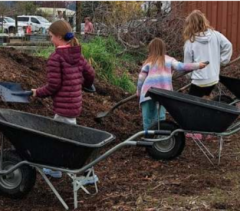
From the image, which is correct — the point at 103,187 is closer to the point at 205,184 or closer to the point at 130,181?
the point at 130,181

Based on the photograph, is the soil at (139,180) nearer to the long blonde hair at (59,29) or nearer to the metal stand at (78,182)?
the metal stand at (78,182)

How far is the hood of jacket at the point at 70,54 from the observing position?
4836 mm

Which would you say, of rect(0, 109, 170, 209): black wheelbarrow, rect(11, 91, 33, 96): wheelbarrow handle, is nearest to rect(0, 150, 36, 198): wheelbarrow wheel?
rect(0, 109, 170, 209): black wheelbarrow

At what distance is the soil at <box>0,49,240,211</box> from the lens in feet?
14.3

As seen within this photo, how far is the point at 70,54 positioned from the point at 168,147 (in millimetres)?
1622

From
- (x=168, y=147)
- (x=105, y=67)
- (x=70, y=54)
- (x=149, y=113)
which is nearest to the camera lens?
(x=70, y=54)

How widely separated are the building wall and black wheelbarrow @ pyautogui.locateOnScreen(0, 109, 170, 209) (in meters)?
10.7

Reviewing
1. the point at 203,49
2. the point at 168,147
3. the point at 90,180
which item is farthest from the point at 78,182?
the point at 203,49

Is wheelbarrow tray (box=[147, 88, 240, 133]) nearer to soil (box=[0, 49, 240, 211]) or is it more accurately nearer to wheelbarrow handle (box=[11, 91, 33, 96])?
soil (box=[0, 49, 240, 211])

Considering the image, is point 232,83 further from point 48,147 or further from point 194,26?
point 48,147

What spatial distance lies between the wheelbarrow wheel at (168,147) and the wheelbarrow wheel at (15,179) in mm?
1757

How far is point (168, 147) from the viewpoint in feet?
19.1

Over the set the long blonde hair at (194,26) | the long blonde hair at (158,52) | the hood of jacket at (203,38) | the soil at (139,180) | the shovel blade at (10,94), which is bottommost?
the soil at (139,180)

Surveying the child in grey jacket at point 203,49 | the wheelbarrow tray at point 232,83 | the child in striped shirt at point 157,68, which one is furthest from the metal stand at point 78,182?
the wheelbarrow tray at point 232,83
